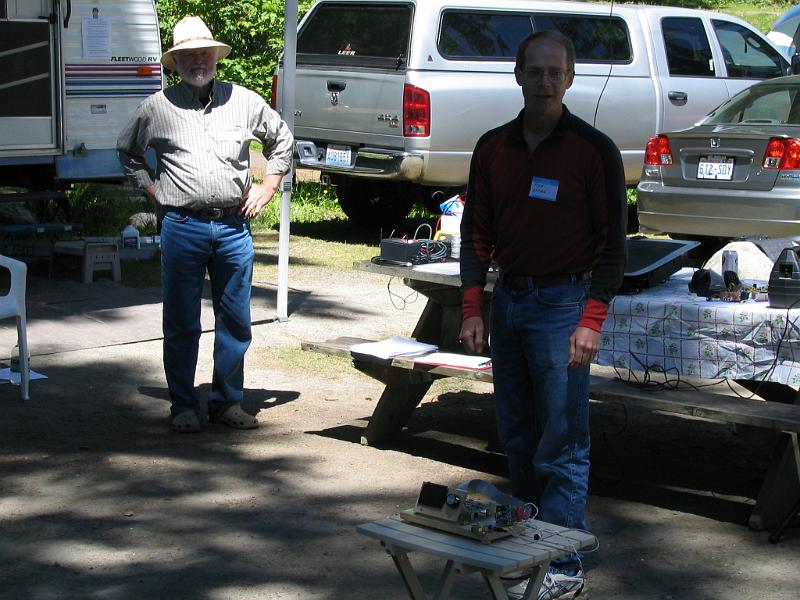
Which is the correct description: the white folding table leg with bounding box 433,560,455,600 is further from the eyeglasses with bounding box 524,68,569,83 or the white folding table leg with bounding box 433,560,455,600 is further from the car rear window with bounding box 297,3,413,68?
the car rear window with bounding box 297,3,413,68

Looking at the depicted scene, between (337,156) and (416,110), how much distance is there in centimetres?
101

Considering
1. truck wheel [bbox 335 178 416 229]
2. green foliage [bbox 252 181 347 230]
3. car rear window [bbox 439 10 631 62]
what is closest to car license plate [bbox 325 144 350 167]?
truck wheel [bbox 335 178 416 229]

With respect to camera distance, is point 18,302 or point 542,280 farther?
point 18,302

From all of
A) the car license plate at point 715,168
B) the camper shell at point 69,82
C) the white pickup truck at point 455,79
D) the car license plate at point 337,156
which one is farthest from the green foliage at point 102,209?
the car license plate at point 715,168

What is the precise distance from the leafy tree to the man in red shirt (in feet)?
45.4

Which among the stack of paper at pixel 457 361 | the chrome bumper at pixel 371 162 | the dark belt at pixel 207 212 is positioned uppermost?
the dark belt at pixel 207 212

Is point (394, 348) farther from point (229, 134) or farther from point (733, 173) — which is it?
point (733, 173)

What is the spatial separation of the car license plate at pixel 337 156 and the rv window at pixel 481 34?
1.30 meters

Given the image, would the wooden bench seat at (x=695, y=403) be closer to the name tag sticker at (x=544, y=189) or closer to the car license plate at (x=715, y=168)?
the name tag sticker at (x=544, y=189)

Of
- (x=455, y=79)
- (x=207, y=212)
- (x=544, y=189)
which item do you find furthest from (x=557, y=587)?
(x=455, y=79)

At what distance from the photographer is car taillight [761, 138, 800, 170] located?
380 inches

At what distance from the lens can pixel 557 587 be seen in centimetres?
412

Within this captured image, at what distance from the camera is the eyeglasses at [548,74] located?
405 cm

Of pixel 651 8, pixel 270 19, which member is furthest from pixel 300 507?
pixel 270 19
